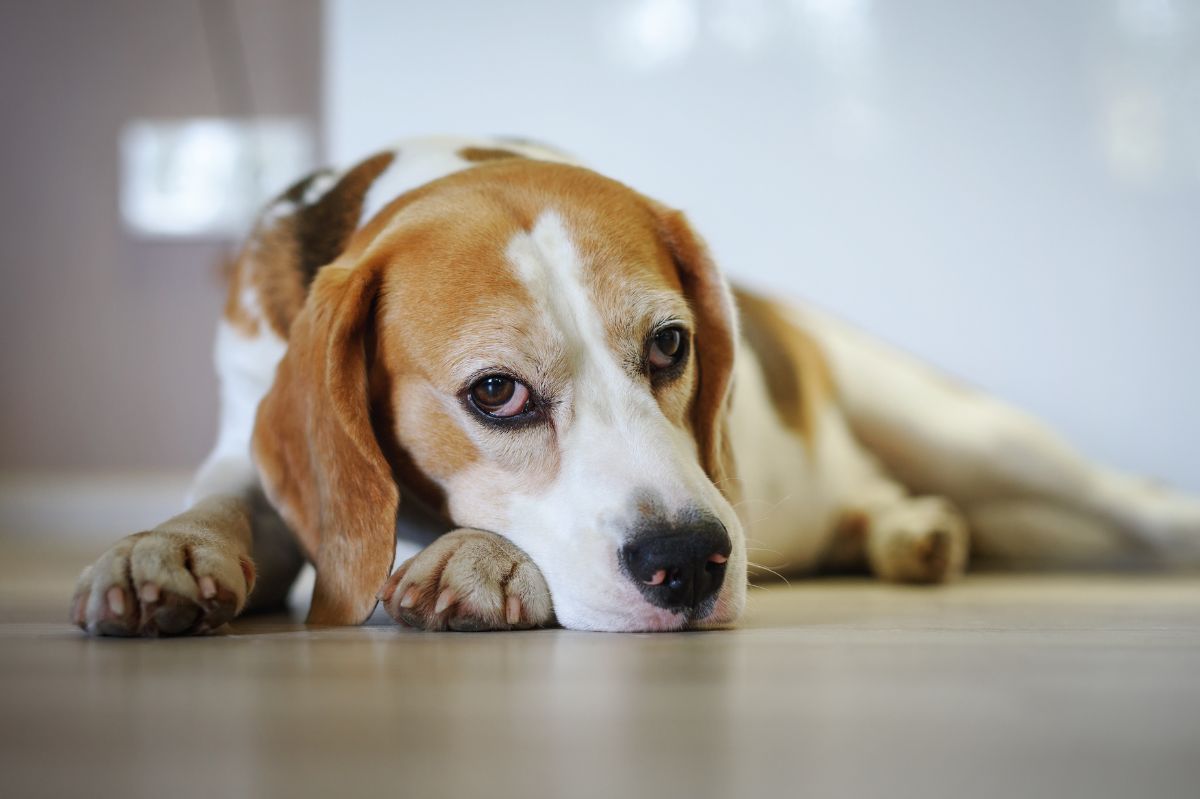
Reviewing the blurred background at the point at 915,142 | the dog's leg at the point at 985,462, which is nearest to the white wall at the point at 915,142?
the blurred background at the point at 915,142

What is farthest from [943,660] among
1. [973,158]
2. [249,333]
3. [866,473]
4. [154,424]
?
[154,424]

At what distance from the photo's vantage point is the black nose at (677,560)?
150 cm

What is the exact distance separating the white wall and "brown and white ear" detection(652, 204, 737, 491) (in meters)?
2.03

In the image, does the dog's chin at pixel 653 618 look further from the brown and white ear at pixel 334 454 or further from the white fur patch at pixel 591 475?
the brown and white ear at pixel 334 454

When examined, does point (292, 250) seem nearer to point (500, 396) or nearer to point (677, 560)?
point (500, 396)

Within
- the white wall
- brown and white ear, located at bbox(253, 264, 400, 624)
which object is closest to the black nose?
brown and white ear, located at bbox(253, 264, 400, 624)

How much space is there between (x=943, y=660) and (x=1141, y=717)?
32 centimetres

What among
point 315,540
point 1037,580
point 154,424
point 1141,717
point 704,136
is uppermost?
point 704,136

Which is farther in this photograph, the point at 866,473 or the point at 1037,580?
the point at 866,473

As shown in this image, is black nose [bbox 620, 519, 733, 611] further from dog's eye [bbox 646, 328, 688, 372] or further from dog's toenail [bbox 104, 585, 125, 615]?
dog's toenail [bbox 104, 585, 125, 615]

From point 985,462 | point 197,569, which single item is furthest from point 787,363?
point 197,569

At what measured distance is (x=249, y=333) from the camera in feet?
7.14

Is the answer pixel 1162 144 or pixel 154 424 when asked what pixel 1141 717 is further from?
pixel 154 424

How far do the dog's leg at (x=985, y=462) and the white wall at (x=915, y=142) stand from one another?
2.27 ft
